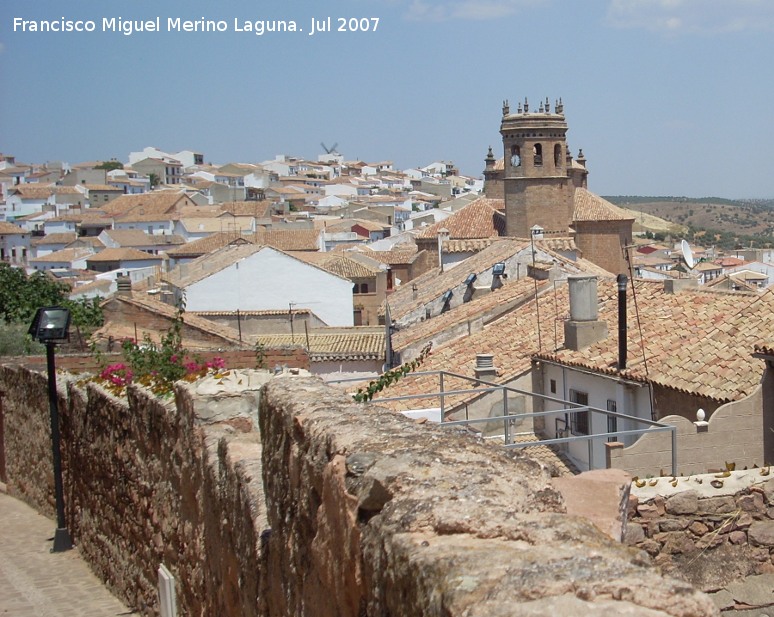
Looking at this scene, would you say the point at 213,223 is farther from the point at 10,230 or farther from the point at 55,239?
the point at 10,230

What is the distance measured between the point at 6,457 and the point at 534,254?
15703 millimetres

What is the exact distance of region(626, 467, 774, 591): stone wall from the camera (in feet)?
20.2

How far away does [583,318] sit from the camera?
1548cm

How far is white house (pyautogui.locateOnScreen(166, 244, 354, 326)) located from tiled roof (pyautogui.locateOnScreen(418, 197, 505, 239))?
44.1 feet

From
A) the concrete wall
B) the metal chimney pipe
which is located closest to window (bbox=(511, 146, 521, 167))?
the metal chimney pipe

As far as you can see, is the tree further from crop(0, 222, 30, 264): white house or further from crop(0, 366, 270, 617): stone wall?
crop(0, 222, 30, 264): white house

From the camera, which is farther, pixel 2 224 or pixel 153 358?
pixel 2 224

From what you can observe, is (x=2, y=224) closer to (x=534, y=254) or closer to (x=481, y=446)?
(x=534, y=254)

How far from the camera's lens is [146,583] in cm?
721

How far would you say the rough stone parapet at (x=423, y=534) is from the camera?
1.95 meters

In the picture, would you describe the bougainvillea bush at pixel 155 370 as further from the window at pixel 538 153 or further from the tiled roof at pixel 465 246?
the window at pixel 538 153


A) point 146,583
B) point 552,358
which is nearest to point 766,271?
point 552,358

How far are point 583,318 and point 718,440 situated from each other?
227 inches

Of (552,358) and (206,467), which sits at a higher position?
(206,467)
